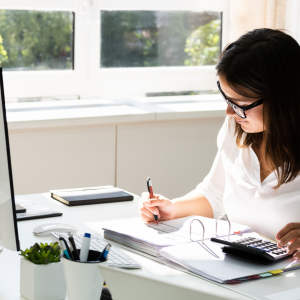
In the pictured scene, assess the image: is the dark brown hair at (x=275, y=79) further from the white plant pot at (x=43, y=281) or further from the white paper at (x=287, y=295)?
the white plant pot at (x=43, y=281)

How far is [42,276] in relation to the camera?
37.4 inches

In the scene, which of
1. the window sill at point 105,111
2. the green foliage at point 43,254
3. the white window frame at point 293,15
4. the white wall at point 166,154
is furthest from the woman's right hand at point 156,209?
the white window frame at point 293,15

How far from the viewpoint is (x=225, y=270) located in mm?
1062

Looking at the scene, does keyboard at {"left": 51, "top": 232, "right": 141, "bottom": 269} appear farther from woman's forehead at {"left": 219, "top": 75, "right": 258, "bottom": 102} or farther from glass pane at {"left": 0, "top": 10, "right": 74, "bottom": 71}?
glass pane at {"left": 0, "top": 10, "right": 74, "bottom": 71}

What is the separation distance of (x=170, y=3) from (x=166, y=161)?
953 millimetres

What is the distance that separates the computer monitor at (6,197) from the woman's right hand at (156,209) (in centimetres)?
50

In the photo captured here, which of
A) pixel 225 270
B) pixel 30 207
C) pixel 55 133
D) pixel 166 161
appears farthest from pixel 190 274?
pixel 166 161

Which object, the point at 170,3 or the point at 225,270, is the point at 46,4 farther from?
the point at 225,270

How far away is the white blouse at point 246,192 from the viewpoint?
4.68ft

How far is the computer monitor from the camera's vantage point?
38.2 inches

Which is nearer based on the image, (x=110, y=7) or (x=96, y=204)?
(x=96, y=204)

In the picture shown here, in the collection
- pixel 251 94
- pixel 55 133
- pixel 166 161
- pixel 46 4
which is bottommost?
pixel 166 161

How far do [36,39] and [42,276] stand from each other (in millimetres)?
2029

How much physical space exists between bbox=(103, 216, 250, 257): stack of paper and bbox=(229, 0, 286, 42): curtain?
5.95 ft
